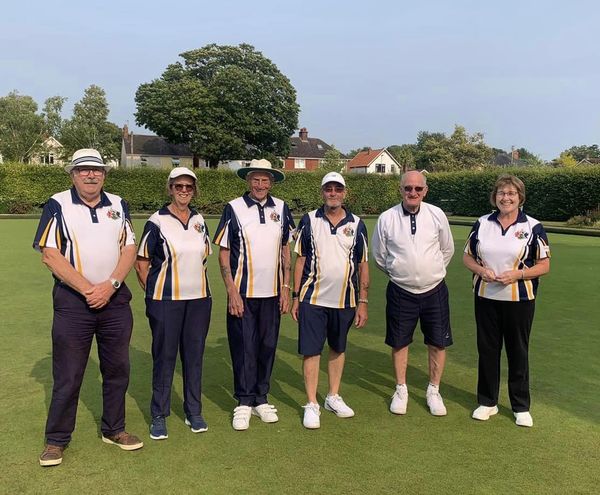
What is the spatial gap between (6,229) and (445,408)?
20.1 meters

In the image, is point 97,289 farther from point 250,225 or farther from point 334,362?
point 334,362

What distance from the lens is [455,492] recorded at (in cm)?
285

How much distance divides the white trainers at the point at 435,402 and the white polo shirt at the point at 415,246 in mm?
781

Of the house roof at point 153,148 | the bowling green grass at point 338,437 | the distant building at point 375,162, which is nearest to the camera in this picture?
the bowling green grass at point 338,437

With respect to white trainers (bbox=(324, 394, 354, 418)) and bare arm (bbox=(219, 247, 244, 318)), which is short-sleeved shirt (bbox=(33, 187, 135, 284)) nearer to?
bare arm (bbox=(219, 247, 244, 318))

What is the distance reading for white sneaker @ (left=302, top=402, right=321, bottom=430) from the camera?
144 inches

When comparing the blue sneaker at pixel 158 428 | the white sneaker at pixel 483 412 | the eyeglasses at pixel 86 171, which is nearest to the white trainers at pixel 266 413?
the blue sneaker at pixel 158 428

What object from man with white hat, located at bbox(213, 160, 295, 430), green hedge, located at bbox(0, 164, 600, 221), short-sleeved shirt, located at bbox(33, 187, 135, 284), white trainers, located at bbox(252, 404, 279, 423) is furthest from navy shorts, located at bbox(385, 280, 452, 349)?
green hedge, located at bbox(0, 164, 600, 221)

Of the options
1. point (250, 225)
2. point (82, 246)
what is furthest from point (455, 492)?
point (82, 246)

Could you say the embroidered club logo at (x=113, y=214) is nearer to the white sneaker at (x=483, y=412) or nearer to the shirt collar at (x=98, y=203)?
the shirt collar at (x=98, y=203)

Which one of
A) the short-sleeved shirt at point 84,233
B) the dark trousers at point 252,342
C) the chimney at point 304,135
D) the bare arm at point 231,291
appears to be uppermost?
the chimney at point 304,135

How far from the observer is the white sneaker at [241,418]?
3646 mm

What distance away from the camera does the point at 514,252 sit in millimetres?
3719

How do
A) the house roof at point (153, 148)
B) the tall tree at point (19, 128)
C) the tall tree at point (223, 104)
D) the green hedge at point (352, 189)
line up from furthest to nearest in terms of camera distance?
1. the house roof at point (153, 148)
2. the tall tree at point (19, 128)
3. the tall tree at point (223, 104)
4. the green hedge at point (352, 189)
